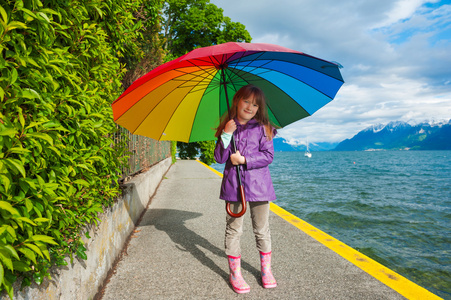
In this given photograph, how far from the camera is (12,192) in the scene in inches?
52.1

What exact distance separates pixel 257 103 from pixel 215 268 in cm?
190

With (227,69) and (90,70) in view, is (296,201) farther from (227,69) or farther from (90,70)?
(90,70)

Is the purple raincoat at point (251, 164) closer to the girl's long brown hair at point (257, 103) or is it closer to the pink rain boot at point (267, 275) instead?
the girl's long brown hair at point (257, 103)

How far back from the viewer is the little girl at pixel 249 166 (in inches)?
105

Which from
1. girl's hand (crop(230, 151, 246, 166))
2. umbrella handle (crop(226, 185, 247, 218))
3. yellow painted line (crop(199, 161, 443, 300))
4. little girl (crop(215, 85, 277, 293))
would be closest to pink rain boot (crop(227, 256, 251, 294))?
little girl (crop(215, 85, 277, 293))

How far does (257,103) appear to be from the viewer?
8.94ft

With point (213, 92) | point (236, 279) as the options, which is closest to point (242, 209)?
point (236, 279)

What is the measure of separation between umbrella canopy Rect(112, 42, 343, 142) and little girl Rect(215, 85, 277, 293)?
1.13 ft

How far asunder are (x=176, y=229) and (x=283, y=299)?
246 centimetres

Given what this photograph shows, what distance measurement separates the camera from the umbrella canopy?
288 cm

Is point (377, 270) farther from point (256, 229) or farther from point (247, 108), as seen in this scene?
point (247, 108)

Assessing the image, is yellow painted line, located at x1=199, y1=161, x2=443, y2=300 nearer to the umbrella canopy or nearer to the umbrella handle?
the umbrella handle

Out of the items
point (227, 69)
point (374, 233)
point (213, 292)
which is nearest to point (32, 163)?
point (213, 292)

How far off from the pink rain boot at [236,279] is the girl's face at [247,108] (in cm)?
141
